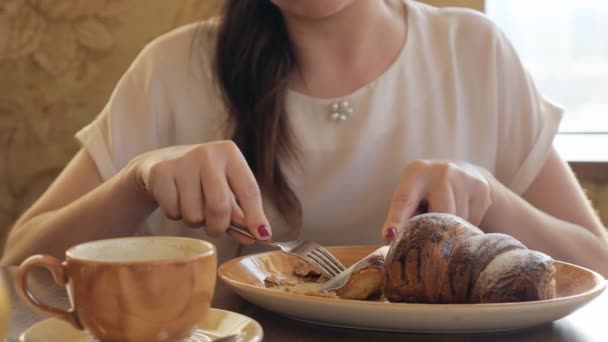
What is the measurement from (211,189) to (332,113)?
464 mm

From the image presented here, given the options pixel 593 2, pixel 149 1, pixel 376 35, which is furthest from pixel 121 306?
pixel 593 2

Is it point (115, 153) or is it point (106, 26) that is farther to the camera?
point (106, 26)

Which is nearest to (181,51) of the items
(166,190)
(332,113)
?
(332,113)

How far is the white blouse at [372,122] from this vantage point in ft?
4.23

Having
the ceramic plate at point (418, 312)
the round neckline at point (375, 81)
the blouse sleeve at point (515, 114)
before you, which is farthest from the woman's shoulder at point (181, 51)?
the ceramic plate at point (418, 312)

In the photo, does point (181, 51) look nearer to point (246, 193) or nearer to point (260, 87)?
point (260, 87)

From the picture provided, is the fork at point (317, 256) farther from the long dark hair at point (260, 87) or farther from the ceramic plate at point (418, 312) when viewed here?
the long dark hair at point (260, 87)

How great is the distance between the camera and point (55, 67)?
6.12 ft

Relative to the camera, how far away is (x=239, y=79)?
1.33 metres

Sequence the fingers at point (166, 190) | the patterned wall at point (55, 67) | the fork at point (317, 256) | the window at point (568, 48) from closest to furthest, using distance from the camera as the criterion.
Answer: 1. the fork at point (317, 256)
2. the fingers at point (166, 190)
3. the patterned wall at point (55, 67)
4. the window at point (568, 48)

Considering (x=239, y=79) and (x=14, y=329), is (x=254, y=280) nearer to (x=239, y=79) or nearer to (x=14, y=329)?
(x=14, y=329)

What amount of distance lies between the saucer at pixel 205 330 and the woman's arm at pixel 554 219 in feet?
1.69

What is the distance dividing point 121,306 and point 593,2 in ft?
5.42

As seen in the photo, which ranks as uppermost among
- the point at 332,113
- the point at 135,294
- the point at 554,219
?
the point at 135,294
